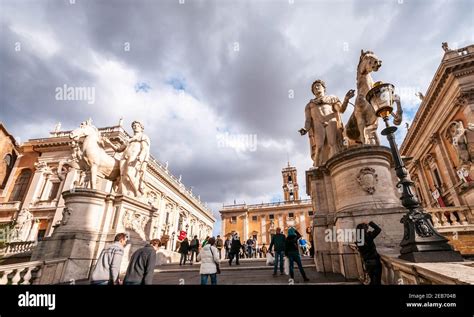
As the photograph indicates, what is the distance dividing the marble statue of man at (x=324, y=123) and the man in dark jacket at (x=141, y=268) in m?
6.02

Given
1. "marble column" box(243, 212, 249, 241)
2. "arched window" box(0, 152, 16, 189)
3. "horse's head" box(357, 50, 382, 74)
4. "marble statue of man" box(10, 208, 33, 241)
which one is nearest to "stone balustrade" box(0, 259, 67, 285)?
"horse's head" box(357, 50, 382, 74)

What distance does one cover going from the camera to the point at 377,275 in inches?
147

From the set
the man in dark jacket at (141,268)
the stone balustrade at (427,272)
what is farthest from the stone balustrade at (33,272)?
the stone balustrade at (427,272)

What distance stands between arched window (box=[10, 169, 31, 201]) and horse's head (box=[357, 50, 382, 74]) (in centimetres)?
3784

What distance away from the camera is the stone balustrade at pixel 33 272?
4730 mm

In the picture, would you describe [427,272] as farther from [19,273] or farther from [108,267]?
[19,273]

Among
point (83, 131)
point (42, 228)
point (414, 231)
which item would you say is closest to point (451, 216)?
point (414, 231)

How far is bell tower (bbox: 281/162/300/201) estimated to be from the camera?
172 ft

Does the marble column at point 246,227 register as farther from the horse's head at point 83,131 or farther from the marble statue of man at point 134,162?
the horse's head at point 83,131
